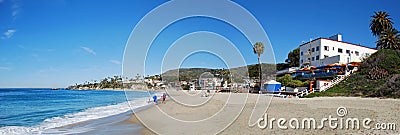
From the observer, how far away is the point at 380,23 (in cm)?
3888

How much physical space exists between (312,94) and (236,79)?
20132 millimetres

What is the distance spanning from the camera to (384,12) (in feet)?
128

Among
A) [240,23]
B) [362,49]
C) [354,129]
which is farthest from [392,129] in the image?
[362,49]

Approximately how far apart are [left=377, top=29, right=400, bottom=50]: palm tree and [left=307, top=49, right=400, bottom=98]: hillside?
29.9 feet

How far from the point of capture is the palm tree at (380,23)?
1524 inches

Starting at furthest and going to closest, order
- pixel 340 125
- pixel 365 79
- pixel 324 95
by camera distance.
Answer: pixel 365 79
pixel 324 95
pixel 340 125

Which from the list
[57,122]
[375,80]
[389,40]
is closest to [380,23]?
[389,40]

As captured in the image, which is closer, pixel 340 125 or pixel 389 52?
pixel 340 125

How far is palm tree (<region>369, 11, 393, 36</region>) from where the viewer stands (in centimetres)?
3872

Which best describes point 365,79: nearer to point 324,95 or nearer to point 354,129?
point 324,95

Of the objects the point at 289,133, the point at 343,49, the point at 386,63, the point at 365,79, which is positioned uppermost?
the point at 343,49

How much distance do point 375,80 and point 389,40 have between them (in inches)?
632

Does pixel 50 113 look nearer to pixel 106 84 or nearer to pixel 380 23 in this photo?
pixel 380 23

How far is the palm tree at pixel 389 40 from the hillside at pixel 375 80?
910 cm
